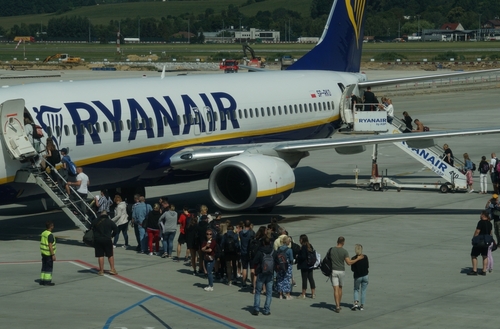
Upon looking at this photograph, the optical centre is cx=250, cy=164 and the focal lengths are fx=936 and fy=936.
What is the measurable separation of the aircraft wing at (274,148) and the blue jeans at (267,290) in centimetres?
1119

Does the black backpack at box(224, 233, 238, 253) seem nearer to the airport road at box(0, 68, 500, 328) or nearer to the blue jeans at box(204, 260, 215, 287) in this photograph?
the blue jeans at box(204, 260, 215, 287)

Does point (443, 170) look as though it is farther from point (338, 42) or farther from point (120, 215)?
point (120, 215)

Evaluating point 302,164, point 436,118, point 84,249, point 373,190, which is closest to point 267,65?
point 436,118

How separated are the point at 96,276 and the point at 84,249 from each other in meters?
3.53

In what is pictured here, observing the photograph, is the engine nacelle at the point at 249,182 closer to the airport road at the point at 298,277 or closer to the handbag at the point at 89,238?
the airport road at the point at 298,277

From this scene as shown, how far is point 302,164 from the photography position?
45.3 meters

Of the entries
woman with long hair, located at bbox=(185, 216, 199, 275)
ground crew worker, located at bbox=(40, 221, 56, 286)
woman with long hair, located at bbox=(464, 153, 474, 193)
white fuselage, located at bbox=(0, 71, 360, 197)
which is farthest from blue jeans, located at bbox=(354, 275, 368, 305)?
woman with long hair, located at bbox=(464, 153, 474, 193)

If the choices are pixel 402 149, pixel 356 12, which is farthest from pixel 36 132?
pixel 356 12

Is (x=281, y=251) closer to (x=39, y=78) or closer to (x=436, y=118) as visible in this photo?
(x=436, y=118)

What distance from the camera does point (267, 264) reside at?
20.3 metres

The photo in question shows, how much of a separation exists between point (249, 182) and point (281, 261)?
904cm

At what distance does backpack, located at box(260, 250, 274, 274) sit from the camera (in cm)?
2028

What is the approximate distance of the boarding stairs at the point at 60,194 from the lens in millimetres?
26641

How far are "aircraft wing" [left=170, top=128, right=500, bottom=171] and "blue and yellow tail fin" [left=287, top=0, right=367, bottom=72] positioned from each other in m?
10.2
